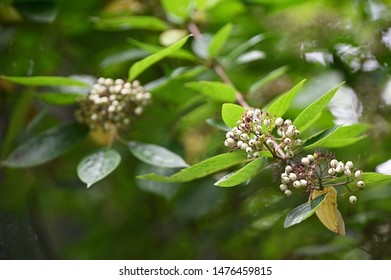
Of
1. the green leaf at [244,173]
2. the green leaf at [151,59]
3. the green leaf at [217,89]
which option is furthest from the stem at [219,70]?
the green leaf at [244,173]

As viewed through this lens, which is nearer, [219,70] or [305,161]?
[305,161]

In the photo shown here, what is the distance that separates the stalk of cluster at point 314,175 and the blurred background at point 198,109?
0.36 metres

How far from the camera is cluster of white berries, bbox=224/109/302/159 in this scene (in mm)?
728

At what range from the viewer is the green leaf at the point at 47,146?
102 centimetres

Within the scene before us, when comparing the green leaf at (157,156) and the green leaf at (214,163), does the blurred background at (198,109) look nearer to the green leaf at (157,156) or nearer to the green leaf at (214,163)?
the green leaf at (157,156)

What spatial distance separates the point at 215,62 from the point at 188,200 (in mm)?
314

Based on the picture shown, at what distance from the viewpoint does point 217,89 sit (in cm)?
96

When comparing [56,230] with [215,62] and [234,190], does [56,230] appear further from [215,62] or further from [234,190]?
[215,62]

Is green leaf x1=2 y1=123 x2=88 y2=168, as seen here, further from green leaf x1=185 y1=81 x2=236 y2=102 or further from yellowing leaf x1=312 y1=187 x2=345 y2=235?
yellowing leaf x1=312 y1=187 x2=345 y2=235

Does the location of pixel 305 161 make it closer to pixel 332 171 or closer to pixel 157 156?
pixel 332 171

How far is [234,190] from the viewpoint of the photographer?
132cm

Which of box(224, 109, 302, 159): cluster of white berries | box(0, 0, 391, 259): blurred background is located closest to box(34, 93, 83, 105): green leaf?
box(0, 0, 391, 259): blurred background

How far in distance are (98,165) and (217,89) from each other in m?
0.22

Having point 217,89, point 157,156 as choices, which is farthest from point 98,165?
point 217,89
